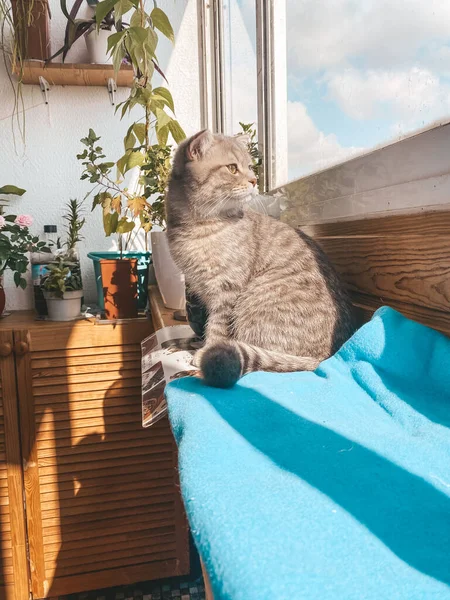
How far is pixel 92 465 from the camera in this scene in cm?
195

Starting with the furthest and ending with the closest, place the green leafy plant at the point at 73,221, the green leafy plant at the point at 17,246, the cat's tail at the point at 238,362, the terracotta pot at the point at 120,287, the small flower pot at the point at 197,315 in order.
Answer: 1. the green leafy plant at the point at 73,221
2. the green leafy plant at the point at 17,246
3. the terracotta pot at the point at 120,287
4. the small flower pot at the point at 197,315
5. the cat's tail at the point at 238,362

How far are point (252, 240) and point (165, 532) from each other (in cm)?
152

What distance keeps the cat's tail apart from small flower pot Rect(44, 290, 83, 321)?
1.36 metres

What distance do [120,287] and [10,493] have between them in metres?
1.00

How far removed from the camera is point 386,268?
0.92 m

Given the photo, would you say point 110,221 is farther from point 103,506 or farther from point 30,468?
point 103,506

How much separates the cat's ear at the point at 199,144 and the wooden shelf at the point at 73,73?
1104 millimetres

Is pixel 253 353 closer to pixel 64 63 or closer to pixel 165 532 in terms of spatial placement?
pixel 165 532

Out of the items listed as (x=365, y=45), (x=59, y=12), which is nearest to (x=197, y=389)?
(x=365, y=45)

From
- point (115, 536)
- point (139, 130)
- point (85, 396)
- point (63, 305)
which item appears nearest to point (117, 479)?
point (115, 536)

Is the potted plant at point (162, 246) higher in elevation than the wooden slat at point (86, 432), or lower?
higher

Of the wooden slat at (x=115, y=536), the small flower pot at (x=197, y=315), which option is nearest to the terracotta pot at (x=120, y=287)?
the small flower pot at (x=197, y=315)

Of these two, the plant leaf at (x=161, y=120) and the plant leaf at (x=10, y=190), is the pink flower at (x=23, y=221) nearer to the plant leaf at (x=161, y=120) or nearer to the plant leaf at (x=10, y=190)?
the plant leaf at (x=10, y=190)

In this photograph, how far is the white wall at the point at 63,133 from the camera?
233cm
